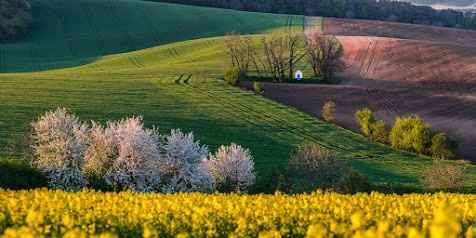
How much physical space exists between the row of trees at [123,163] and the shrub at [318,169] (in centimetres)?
248

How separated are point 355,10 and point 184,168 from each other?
9703 cm

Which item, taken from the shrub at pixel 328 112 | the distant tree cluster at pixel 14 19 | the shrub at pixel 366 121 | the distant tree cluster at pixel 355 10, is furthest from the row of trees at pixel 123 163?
the distant tree cluster at pixel 355 10

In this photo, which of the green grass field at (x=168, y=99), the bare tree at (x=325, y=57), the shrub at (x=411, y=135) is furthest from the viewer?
the bare tree at (x=325, y=57)

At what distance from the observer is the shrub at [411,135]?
179 ft

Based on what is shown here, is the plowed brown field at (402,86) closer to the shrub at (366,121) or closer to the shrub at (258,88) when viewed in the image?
the shrub at (258,88)

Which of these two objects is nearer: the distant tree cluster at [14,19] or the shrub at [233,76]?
the shrub at [233,76]

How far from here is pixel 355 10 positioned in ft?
422

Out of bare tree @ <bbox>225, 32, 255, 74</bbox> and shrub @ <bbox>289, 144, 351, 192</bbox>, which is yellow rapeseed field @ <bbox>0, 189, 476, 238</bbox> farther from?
bare tree @ <bbox>225, 32, 255, 74</bbox>

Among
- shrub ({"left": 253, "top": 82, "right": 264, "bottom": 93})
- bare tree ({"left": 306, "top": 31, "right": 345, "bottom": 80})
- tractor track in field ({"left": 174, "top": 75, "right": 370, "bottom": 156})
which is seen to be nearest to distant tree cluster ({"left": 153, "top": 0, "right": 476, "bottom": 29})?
bare tree ({"left": 306, "top": 31, "right": 345, "bottom": 80})

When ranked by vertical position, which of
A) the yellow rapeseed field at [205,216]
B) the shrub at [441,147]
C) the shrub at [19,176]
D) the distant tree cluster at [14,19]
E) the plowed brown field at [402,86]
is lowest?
the shrub at [441,147]

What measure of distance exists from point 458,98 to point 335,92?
11076 millimetres

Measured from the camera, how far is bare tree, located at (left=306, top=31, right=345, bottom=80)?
77.2 meters

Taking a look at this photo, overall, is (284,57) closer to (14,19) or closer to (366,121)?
(366,121)

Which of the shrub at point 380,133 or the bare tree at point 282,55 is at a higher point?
the bare tree at point 282,55
